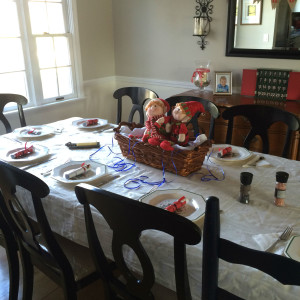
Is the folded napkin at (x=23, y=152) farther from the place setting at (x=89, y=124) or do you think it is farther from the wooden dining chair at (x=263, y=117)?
Result: the wooden dining chair at (x=263, y=117)

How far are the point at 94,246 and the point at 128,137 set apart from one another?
25.2 inches

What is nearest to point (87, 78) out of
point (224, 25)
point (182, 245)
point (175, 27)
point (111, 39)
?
point (111, 39)

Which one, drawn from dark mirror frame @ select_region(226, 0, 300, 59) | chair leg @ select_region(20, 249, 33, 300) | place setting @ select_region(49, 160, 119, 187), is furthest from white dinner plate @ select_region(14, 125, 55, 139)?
dark mirror frame @ select_region(226, 0, 300, 59)

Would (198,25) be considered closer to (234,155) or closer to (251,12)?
(251,12)

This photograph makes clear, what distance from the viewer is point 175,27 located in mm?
3334

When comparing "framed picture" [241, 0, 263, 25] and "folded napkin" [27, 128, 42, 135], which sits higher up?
"framed picture" [241, 0, 263, 25]

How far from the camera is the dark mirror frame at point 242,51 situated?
2766 millimetres

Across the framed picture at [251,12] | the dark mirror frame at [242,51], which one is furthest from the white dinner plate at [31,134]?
the framed picture at [251,12]

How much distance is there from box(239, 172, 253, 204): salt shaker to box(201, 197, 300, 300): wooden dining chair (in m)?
0.50

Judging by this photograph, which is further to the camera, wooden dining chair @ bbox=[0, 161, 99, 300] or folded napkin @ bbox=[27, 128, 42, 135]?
folded napkin @ bbox=[27, 128, 42, 135]

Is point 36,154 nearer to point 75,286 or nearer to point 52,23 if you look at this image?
point 75,286

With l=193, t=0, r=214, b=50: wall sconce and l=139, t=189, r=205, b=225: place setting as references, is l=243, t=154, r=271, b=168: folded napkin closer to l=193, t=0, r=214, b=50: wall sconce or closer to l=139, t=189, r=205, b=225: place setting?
l=139, t=189, r=205, b=225: place setting

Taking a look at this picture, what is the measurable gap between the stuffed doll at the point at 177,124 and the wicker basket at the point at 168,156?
0.19 ft

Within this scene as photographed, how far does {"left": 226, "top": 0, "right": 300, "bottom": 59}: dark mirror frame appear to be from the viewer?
2.77 metres
